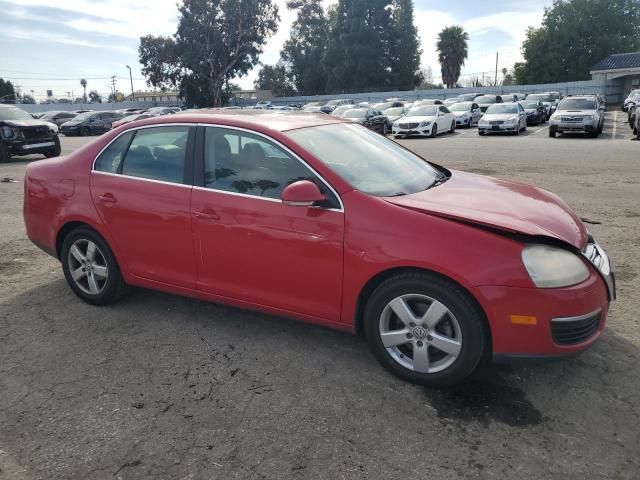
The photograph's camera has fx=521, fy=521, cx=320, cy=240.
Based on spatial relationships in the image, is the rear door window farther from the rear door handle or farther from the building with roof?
the building with roof

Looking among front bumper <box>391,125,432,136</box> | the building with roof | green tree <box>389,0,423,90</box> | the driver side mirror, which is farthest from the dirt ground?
green tree <box>389,0,423,90</box>

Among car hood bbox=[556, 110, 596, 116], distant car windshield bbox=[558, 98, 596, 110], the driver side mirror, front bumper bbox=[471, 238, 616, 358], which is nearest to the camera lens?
front bumper bbox=[471, 238, 616, 358]

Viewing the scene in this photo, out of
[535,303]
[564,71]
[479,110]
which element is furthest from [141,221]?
[564,71]

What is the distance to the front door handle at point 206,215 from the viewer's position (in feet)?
12.0

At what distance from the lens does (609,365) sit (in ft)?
11.0

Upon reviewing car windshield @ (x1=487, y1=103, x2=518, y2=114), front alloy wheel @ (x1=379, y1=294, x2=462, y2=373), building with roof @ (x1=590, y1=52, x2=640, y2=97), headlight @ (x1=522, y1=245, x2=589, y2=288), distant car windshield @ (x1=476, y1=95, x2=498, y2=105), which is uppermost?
building with roof @ (x1=590, y1=52, x2=640, y2=97)

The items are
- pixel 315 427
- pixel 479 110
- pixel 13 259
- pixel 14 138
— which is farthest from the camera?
pixel 479 110

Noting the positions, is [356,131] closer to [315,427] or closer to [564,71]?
[315,427]

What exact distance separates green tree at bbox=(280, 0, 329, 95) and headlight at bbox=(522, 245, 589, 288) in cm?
7063

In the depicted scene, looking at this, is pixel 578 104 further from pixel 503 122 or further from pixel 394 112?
pixel 394 112

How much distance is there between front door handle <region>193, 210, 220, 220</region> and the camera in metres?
3.65

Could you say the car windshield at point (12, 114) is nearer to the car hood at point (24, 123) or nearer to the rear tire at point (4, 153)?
the car hood at point (24, 123)

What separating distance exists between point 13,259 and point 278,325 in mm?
3672

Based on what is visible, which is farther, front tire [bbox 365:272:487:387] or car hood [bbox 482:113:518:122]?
car hood [bbox 482:113:518:122]
